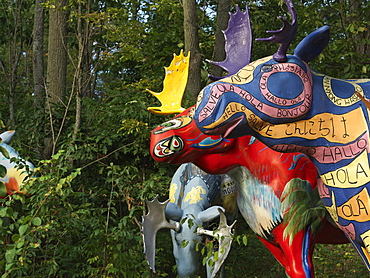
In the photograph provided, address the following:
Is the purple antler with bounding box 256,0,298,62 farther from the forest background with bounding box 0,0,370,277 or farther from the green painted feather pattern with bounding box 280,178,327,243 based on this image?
the forest background with bounding box 0,0,370,277

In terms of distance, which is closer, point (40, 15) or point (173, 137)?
point (173, 137)

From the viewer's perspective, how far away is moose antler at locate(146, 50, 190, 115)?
4238mm

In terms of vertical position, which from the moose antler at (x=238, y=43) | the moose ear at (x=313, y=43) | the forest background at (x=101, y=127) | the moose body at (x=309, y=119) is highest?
the moose ear at (x=313, y=43)

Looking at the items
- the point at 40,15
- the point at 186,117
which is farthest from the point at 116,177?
the point at 40,15

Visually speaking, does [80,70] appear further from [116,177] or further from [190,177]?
[190,177]

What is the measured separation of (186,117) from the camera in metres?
3.58

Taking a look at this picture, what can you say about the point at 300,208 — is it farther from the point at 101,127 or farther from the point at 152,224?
the point at 101,127

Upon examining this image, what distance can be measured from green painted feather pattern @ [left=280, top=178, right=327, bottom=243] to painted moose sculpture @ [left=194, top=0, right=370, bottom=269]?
393mm

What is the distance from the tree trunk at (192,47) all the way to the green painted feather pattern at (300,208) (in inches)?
136

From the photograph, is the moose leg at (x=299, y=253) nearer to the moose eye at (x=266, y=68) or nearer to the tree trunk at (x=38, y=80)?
the moose eye at (x=266, y=68)

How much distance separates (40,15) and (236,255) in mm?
4197

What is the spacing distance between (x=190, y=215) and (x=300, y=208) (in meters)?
1.13

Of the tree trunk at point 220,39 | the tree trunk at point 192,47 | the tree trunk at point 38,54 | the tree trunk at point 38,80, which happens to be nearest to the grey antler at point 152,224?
the tree trunk at point 38,80

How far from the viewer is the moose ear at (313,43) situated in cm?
266
